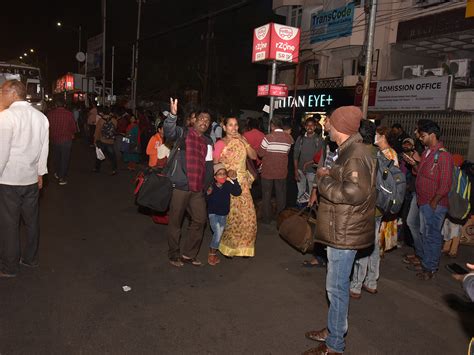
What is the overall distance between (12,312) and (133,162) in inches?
428

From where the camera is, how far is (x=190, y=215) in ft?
18.2

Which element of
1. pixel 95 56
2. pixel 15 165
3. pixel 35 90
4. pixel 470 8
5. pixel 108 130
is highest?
pixel 95 56

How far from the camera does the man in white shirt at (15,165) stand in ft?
15.6

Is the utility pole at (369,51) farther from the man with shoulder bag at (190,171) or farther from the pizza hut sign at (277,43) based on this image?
the man with shoulder bag at (190,171)

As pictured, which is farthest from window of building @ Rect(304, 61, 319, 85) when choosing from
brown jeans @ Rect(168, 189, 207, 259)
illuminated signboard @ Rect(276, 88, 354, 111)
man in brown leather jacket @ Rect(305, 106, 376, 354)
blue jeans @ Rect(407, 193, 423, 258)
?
man in brown leather jacket @ Rect(305, 106, 376, 354)

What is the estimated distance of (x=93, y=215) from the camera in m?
8.03

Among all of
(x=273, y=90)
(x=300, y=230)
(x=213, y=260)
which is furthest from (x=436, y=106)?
(x=213, y=260)

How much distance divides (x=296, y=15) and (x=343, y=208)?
24.7 meters

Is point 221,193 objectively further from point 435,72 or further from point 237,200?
point 435,72

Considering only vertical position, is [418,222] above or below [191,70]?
below

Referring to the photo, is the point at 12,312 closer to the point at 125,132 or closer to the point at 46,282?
the point at 46,282

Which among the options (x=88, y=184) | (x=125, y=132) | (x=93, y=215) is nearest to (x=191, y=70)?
(x=125, y=132)

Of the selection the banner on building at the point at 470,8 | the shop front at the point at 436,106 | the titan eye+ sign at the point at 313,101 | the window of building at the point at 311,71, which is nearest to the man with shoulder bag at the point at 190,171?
the shop front at the point at 436,106

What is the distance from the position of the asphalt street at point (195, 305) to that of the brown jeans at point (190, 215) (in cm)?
23
